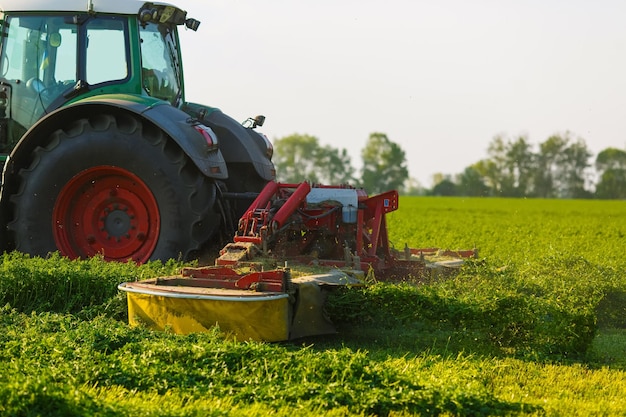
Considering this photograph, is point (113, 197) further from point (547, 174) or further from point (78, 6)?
point (547, 174)

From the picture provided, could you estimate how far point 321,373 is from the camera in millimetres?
5332

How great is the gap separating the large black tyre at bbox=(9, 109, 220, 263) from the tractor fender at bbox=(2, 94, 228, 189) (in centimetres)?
10

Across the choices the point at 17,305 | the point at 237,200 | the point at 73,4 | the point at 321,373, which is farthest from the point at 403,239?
the point at 321,373

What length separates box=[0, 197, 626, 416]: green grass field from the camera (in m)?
4.95

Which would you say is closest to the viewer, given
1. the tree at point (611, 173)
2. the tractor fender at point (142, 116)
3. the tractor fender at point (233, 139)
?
the tractor fender at point (142, 116)

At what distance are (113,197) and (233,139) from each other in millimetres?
1806

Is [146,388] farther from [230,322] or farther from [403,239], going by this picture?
[403,239]

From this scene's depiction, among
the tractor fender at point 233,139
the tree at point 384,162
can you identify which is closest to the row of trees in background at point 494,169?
the tree at point 384,162

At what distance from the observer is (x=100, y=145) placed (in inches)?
338

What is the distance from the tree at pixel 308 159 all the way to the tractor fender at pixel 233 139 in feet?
217

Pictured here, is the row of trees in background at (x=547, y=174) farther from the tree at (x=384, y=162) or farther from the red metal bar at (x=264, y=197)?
the red metal bar at (x=264, y=197)

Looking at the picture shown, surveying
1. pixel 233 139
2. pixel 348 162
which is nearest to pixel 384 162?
pixel 348 162

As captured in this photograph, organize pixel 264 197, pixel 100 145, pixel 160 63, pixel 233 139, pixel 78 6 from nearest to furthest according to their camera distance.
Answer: pixel 264 197
pixel 100 145
pixel 78 6
pixel 160 63
pixel 233 139

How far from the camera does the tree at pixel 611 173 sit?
215 feet
